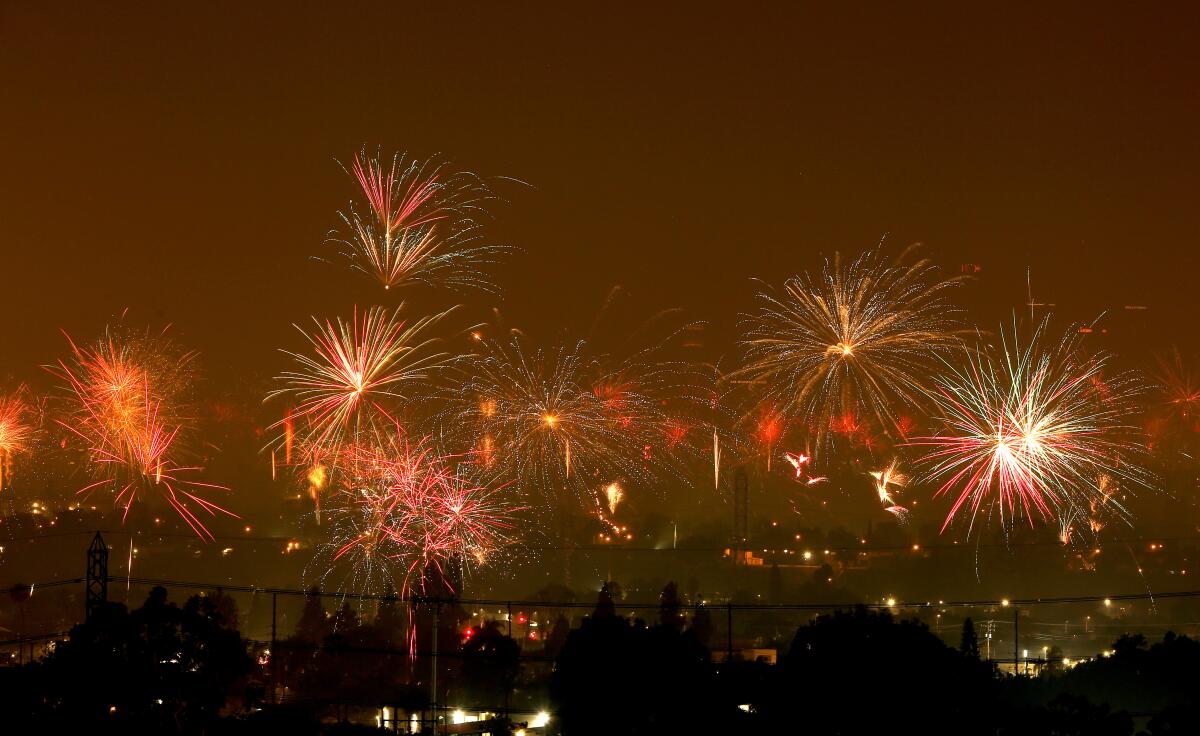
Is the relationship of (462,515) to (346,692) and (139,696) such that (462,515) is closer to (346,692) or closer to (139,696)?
(346,692)

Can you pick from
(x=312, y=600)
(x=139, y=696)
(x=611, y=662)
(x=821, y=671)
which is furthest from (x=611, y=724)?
(x=312, y=600)

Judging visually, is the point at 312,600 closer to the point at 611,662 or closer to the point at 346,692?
the point at 346,692

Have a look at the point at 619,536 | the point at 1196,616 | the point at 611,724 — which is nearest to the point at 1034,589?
the point at 1196,616

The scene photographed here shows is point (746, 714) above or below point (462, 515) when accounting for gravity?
below

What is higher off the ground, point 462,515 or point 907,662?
point 462,515

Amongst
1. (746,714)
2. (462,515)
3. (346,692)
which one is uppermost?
(462,515)

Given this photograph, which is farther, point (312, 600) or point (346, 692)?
point (312, 600)

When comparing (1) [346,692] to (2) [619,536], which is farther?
(2) [619,536]

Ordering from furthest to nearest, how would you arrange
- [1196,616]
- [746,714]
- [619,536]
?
[619,536], [1196,616], [746,714]

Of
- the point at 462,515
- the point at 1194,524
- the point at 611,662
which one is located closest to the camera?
the point at 611,662
